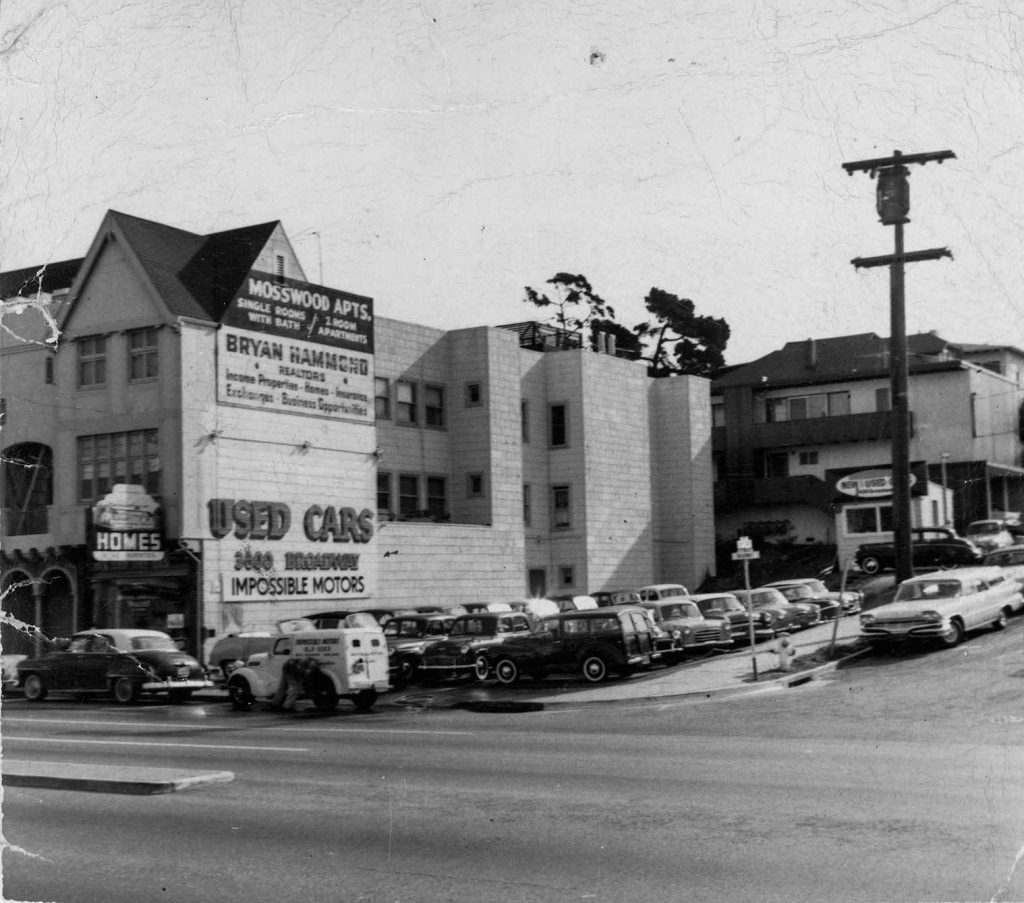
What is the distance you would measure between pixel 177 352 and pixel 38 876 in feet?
82.4

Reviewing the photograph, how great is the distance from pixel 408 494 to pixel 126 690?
1749 cm

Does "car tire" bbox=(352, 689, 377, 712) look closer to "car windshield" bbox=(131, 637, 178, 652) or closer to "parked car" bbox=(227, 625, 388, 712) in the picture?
"parked car" bbox=(227, 625, 388, 712)

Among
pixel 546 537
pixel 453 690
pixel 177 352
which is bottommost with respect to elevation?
pixel 453 690

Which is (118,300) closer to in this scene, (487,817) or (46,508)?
(46,508)

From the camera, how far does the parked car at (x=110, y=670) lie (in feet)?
89.9

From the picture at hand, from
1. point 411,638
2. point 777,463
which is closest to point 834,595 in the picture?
point 411,638

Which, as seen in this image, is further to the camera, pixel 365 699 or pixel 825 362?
pixel 825 362

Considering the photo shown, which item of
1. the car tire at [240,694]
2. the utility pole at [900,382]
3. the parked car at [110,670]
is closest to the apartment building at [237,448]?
the parked car at [110,670]

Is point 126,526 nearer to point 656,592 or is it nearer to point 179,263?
point 179,263

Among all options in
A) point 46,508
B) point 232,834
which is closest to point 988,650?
point 232,834

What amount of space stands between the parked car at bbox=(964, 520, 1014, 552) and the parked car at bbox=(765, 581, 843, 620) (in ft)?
26.4

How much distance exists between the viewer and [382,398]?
43.1 metres

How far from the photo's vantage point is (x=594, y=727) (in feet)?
62.3

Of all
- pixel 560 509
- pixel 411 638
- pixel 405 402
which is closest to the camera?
pixel 411 638
